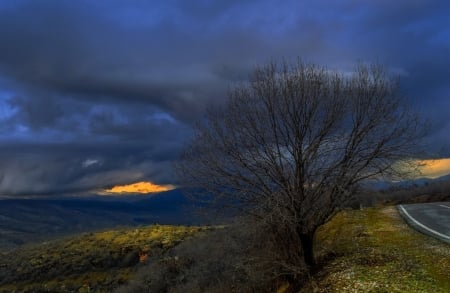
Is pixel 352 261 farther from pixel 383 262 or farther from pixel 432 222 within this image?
pixel 432 222

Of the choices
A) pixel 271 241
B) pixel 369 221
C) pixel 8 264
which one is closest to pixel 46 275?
pixel 8 264

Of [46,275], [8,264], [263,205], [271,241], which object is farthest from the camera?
[8,264]

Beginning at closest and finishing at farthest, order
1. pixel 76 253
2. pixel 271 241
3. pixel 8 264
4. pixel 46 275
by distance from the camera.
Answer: pixel 271 241
pixel 46 275
pixel 76 253
pixel 8 264

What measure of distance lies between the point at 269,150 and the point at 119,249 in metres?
93.8

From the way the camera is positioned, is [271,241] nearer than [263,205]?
No

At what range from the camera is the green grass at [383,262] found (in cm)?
1761

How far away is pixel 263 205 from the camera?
66.9 ft

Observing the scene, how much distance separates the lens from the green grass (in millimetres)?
17609

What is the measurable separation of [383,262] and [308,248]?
337 centimetres

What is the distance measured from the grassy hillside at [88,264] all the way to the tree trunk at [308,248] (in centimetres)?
6261

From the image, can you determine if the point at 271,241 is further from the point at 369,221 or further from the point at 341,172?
the point at 369,221

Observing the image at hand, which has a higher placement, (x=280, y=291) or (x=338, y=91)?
(x=338, y=91)

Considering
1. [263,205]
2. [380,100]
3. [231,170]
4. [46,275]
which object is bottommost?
[46,275]

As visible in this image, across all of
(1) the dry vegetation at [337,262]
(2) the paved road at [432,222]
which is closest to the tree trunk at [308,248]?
(1) the dry vegetation at [337,262]
